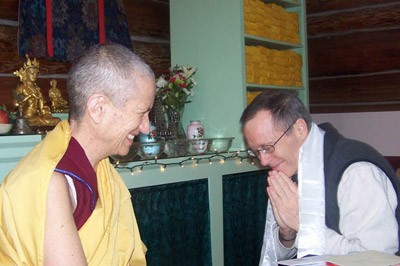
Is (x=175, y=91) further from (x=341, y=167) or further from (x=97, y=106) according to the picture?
(x=97, y=106)

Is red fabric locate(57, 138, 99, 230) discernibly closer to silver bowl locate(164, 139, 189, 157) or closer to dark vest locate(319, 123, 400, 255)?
dark vest locate(319, 123, 400, 255)

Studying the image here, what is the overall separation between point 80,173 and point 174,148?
1.56m

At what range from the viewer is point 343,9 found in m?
4.07

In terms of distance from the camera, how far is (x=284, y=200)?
174cm

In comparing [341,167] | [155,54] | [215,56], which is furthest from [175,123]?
[341,167]

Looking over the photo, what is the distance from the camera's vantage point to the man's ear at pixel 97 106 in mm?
1227

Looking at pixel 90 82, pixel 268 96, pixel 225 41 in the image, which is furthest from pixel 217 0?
pixel 90 82

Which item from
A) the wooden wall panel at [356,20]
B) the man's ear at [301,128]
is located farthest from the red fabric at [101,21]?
the wooden wall panel at [356,20]

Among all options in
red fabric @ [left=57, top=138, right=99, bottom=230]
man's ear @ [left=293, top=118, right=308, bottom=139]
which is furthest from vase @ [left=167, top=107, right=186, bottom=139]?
red fabric @ [left=57, top=138, right=99, bottom=230]

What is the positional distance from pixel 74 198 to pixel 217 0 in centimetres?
230

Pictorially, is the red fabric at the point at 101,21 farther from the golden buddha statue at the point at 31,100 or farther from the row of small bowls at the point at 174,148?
the row of small bowls at the point at 174,148

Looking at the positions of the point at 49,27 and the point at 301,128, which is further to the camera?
the point at 49,27

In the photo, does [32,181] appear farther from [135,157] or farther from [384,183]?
[135,157]

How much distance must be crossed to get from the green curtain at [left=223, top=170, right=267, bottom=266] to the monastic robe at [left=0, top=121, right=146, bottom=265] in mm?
1597
